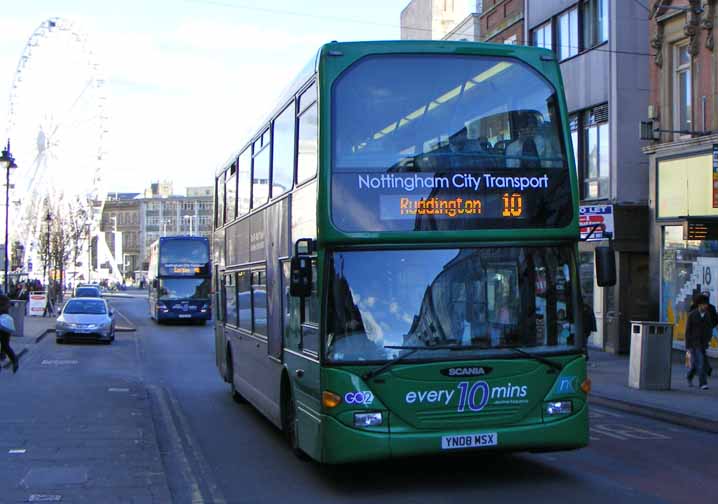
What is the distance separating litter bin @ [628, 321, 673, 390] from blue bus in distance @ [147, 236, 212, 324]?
29823 millimetres

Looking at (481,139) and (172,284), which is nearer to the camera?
(481,139)

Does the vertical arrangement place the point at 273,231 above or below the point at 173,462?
above

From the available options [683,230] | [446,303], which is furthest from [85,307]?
[446,303]

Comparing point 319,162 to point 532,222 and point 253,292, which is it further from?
point 253,292

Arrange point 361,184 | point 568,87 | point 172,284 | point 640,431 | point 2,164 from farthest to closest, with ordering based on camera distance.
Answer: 1. point 172,284
2. point 2,164
3. point 568,87
4. point 640,431
5. point 361,184

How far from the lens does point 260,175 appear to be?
1412 centimetres

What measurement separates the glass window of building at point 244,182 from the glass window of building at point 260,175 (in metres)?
0.43

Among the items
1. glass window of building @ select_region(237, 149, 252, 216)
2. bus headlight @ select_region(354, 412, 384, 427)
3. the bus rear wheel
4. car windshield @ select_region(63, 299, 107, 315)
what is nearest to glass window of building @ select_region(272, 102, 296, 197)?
glass window of building @ select_region(237, 149, 252, 216)

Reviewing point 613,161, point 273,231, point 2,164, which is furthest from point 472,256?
point 2,164

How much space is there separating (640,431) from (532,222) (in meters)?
5.88

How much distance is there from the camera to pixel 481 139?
974 cm

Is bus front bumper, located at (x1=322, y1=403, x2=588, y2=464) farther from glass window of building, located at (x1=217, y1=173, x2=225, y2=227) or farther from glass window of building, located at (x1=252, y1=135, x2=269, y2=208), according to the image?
glass window of building, located at (x1=217, y1=173, x2=225, y2=227)

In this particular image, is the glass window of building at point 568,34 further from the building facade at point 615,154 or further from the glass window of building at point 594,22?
the glass window of building at point 594,22

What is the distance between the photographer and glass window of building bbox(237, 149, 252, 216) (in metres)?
15.2
